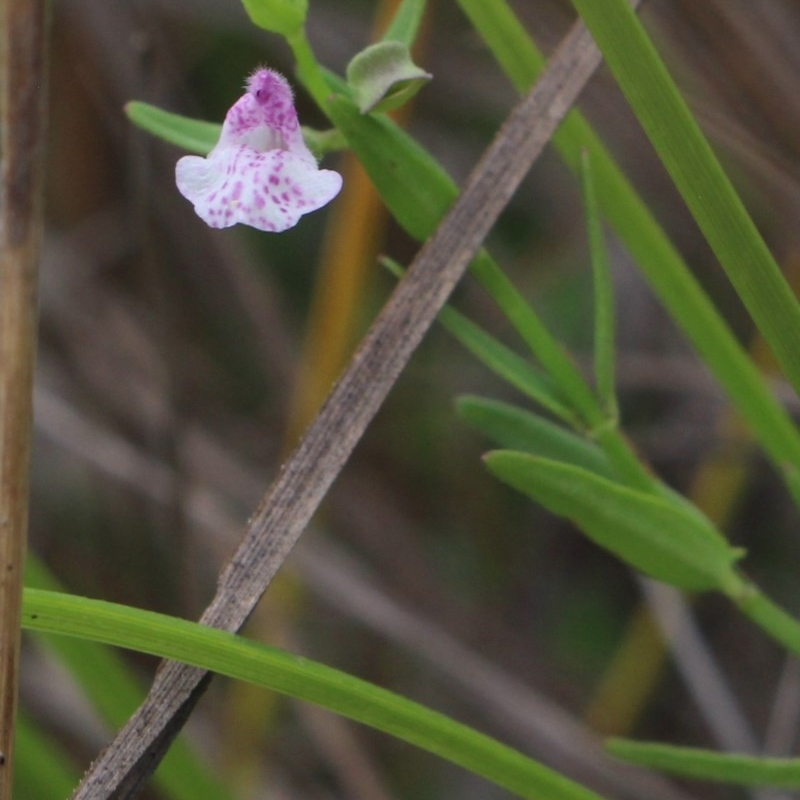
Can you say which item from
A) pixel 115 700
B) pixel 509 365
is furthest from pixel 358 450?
pixel 509 365

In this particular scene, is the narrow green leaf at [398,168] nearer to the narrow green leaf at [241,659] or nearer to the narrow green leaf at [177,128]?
the narrow green leaf at [177,128]

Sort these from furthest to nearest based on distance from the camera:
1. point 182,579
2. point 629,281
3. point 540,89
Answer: point 629,281 < point 182,579 < point 540,89

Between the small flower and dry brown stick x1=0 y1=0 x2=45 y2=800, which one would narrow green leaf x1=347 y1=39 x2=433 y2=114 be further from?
dry brown stick x1=0 y1=0 x2=45 y2=800

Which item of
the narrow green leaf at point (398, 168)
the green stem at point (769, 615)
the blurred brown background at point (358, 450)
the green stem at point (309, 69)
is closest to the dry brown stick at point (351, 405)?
the narrow green leaf at point (398, 168)

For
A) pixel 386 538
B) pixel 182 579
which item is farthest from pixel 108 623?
pixel 386 538

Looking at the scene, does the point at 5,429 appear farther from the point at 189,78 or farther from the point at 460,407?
the point at 189,78

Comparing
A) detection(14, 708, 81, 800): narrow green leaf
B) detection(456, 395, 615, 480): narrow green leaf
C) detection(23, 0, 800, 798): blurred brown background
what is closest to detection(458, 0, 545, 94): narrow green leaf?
detection(456, 395, 615, 480): narrow green leaf

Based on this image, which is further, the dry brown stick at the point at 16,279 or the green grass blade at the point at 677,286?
the green grass blade at the point at 677,286

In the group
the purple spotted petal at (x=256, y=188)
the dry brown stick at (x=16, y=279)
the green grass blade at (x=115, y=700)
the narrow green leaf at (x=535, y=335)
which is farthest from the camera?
the green grass blade at (x=115, y=700)
